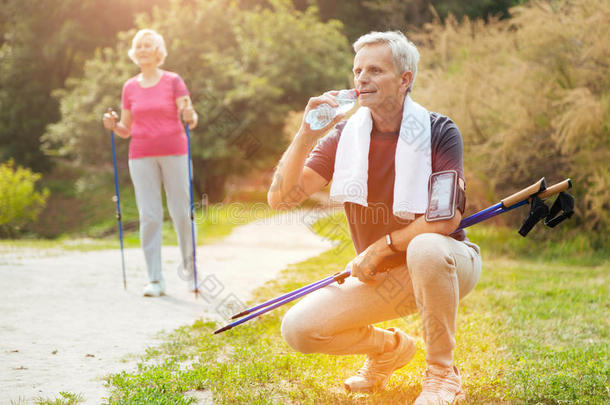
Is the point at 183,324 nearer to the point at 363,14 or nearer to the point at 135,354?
the point at 135,354

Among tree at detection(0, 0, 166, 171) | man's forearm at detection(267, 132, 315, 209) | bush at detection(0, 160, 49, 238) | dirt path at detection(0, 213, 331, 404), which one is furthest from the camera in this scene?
tree at detection(0, 0, 166, 171)

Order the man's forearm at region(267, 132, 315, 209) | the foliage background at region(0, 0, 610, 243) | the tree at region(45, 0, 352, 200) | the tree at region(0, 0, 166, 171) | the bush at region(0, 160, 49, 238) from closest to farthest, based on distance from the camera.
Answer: the man's forearm at region(267, 132, 315, 209)
the foliage background at region(0, 0, 610, 243)
the bush at region(0, 160, 49, 238)
the tree at region(45, 0, 352, 200)
the tree at region(0, 0, 166, 171)

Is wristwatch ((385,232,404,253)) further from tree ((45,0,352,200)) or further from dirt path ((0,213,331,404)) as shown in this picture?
tree ((45,0,352,200))

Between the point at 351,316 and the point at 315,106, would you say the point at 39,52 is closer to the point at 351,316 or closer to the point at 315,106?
the point at 315,106

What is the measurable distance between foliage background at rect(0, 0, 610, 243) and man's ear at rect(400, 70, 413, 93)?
4.62 m

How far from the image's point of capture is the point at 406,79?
8.32ft

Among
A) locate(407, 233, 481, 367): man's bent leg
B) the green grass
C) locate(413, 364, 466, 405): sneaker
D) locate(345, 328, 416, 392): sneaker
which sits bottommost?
the green grass

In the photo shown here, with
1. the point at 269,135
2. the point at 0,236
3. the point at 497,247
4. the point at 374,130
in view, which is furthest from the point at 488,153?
the point at 0,236

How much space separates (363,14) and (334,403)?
21592 millimetres

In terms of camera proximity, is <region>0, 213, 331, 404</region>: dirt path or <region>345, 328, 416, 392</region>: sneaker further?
<region>0, 213, 331, 404</region>: dirt path

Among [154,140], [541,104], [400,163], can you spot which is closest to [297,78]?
[541,104]

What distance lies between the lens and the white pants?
463 centimetres

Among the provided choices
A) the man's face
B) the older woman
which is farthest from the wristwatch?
the older woman

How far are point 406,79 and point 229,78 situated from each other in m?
12.8
